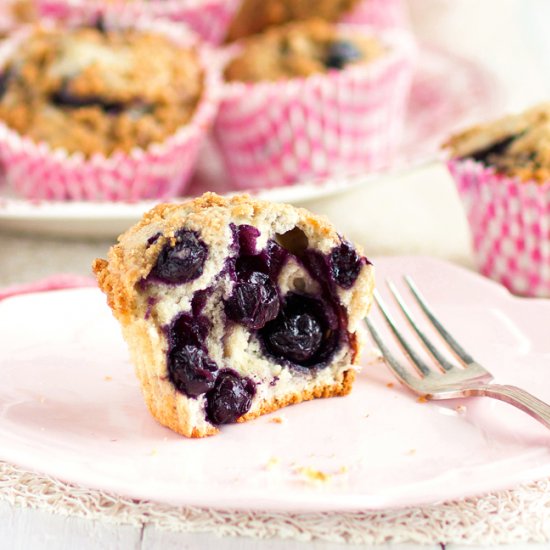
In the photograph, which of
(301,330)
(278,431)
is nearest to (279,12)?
(301,330)

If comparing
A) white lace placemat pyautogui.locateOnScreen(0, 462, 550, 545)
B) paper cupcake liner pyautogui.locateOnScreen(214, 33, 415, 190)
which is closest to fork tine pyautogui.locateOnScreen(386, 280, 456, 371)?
white lace placemat pyautogui.locateOnScreen(0, 462, 550, 545)

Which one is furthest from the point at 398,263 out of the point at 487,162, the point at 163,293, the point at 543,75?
the point at 543,75

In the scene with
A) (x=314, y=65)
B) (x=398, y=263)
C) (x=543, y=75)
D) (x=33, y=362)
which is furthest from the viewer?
(x=543, y=75)

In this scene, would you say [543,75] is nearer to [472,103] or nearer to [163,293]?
[472,103]

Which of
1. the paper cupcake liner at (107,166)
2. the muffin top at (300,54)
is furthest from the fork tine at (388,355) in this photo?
the muffin top at (300,54)

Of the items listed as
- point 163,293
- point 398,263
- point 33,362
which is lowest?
point 33,362

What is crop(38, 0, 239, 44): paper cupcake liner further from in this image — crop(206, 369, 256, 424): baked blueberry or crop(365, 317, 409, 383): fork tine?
crop(206, 369, 256, 424): baked blueberry
